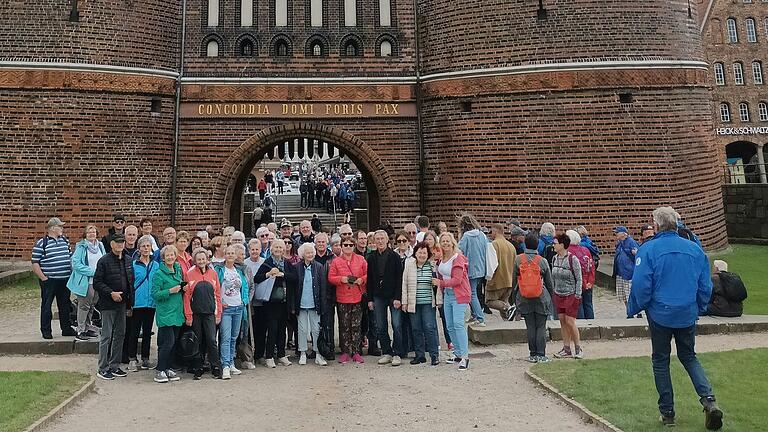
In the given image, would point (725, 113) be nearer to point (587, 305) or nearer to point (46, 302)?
point (587, 305)

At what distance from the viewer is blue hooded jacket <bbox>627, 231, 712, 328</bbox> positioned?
4.30 m

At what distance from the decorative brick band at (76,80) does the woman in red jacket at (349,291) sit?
921 centimetres

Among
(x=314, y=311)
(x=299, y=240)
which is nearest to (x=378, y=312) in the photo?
(x=314, y=311)

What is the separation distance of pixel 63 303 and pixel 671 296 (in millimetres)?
7508

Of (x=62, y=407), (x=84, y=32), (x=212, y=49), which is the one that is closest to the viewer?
(x=62, y=407)

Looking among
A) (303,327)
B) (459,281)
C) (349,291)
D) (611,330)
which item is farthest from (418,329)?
(611,330)

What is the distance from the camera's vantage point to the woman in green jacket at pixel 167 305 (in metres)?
6.01

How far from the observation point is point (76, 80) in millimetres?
12844

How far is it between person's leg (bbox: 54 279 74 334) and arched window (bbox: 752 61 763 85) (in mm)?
42514

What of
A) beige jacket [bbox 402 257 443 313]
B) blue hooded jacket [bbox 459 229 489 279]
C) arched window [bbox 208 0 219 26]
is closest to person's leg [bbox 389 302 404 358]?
beige jacket [bbox 402 257 443 313]

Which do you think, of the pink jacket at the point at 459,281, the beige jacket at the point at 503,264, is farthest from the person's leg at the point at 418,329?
the beige jacket at the point at 503,264

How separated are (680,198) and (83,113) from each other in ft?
47.7

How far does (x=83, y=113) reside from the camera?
12945 millimetres

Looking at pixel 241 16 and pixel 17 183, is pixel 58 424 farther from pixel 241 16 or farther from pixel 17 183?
pixel 241 16
